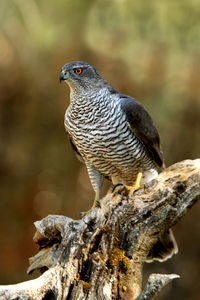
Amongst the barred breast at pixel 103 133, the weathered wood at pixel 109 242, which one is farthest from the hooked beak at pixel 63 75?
the weathered wood at pixel 109 242

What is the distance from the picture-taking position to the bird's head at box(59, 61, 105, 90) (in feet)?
14.5

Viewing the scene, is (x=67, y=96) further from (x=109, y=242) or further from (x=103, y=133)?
(x=109, y=242)

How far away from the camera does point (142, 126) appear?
443 cm

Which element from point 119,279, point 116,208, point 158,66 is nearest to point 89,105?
point 116,208

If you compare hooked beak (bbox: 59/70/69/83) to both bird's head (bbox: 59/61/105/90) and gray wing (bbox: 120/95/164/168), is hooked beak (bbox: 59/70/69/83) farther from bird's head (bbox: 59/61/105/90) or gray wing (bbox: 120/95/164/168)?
gray wing (bbox: 120/95/164/168)

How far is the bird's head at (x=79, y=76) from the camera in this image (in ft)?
14.5

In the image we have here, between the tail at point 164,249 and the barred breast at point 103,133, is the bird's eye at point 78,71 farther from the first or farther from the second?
the tail at point 164,249

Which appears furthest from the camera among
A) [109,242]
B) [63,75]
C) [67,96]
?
[67,96]

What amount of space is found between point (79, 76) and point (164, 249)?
1974 mm

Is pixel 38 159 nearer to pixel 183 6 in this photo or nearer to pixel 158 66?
pixel 158 66

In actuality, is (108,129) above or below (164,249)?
above

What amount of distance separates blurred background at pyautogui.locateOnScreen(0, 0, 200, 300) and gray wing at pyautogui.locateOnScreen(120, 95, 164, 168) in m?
2.32

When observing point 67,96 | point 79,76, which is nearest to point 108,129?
point 79,76

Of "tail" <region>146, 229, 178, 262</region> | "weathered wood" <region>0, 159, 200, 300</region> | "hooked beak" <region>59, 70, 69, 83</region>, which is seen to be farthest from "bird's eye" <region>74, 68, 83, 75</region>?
"tail" <region>146, 229, 178, 262</region>
